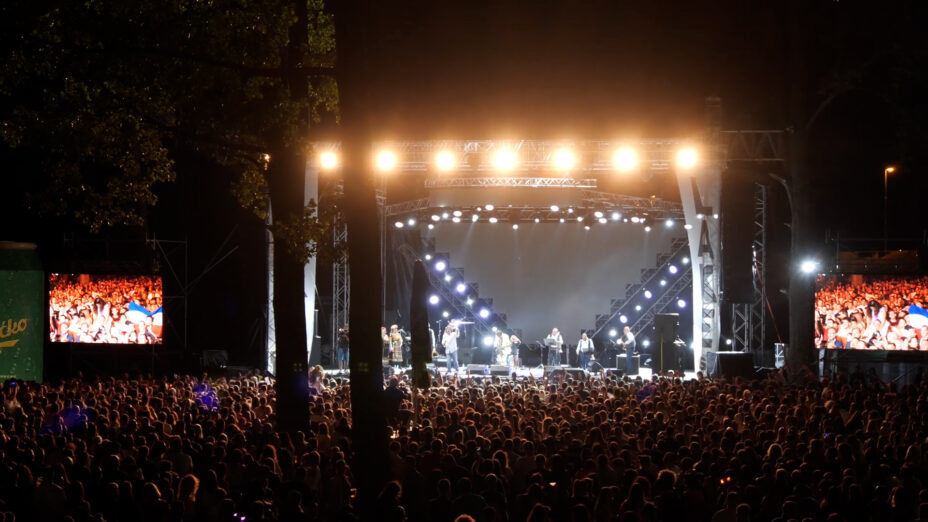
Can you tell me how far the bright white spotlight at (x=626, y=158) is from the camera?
2041 centimetres

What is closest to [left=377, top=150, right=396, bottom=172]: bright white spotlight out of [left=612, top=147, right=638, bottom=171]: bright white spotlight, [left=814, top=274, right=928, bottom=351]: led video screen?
[left=612, top=147, right=638, bottom=171]: bright white spotlight

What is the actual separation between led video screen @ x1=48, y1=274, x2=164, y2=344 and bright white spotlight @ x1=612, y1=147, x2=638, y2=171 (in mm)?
13571

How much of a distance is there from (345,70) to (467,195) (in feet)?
75.3

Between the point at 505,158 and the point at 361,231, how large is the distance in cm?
1177

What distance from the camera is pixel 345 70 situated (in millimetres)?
9320

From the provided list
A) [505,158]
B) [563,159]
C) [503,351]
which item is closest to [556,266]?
[503,351]

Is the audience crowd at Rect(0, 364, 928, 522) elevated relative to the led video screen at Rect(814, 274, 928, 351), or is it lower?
lower

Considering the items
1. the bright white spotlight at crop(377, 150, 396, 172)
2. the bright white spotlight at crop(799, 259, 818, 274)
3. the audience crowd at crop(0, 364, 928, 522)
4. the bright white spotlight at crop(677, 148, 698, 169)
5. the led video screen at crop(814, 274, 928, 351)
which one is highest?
the bright white spotlight at crop(377, 150, 396, 172)

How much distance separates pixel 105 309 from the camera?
25000 mm

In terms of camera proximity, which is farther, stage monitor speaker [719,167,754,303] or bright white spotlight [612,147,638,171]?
stage monitor speaker [719,167,754,303]

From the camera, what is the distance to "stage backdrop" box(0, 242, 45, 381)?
2312cm

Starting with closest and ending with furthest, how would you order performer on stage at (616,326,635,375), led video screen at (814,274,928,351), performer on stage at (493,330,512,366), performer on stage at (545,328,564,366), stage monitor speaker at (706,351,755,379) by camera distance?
stage monitor speaker at (706,351,755,379) < led video screen at (814,274,928,351) < performer on stage at (616,326,635,375) < performer on stage at (493,330,512,366) < performer on stage at (545,328,564,366)

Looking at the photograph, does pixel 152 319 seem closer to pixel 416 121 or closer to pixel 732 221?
pixel 416 121

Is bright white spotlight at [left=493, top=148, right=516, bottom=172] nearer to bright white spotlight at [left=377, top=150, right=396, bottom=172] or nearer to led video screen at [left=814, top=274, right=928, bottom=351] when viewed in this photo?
bright white spotlight at [left=377, top=150, right=396, bottom=172]
